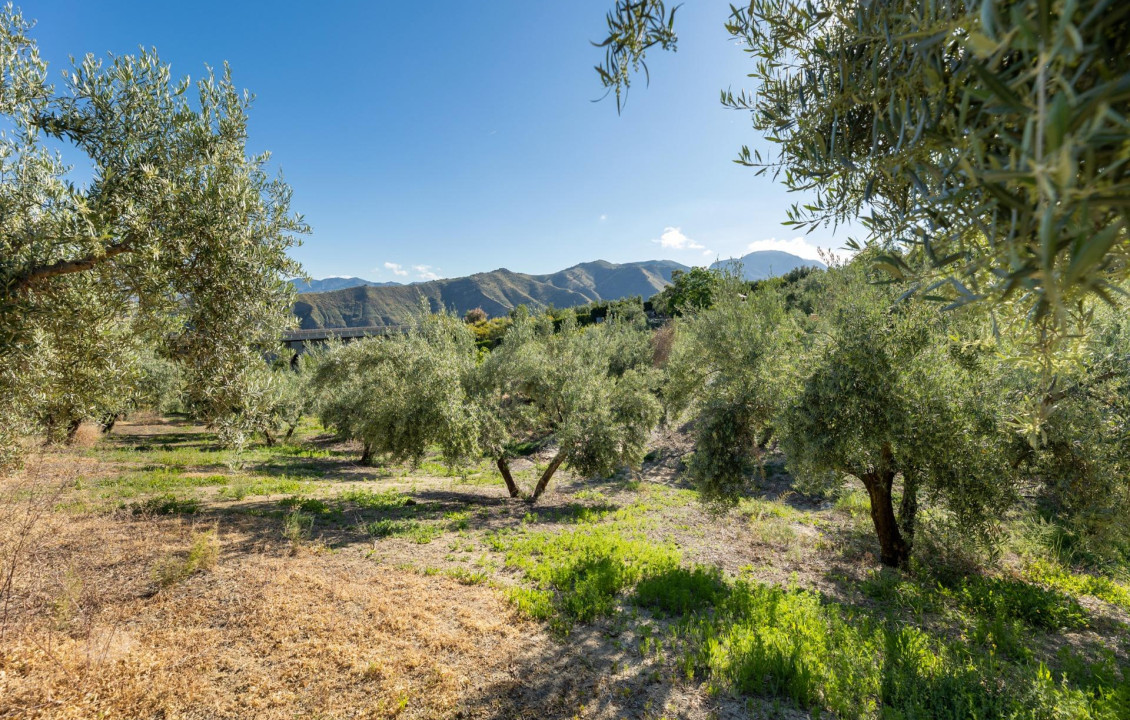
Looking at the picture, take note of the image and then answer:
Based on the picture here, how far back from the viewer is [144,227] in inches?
206

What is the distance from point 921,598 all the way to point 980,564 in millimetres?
3661

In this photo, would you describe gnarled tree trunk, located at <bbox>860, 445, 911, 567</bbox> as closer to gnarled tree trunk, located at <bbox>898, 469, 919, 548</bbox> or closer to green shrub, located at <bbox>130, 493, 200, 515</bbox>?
gnarled tree trunk, located at <bbox>898, 469, 919, 548</bbox>

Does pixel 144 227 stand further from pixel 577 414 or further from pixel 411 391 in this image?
pixel 577 414

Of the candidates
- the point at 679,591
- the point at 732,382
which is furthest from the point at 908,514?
the point at 679,591

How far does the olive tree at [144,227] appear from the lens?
497cm

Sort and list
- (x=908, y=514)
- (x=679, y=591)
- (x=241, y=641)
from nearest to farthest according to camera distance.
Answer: (x=241, y=641) < (x=679, y=591) < (x=908, y=514)

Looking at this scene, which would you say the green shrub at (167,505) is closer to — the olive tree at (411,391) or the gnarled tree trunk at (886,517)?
the olive tree at (411,391)

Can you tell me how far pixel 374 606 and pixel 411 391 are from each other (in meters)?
10.6

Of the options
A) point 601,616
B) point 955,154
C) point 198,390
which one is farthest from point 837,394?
point 198,390

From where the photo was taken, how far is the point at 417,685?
227 inches

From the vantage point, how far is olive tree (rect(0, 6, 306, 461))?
4973 mm

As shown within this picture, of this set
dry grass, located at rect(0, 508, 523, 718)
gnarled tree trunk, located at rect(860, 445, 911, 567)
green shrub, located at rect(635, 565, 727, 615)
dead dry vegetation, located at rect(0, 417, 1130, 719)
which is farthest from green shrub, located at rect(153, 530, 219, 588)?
gnarled tree trunk, located at rect(860, 445, 911, 567)

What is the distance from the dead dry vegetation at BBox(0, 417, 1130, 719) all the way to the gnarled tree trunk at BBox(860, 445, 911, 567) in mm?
625

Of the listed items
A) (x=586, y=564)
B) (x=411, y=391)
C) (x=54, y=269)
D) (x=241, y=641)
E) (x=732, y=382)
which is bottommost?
(x=586, y=564)
